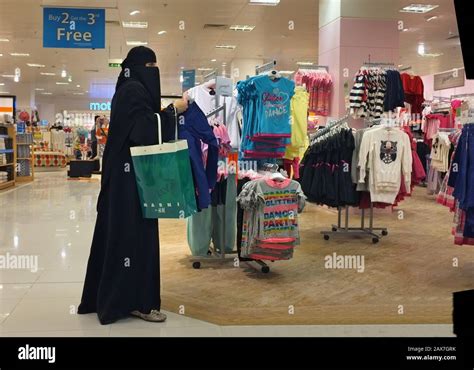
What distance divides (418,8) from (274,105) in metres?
7.22

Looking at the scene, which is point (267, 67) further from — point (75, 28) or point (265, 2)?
point (75, 28)

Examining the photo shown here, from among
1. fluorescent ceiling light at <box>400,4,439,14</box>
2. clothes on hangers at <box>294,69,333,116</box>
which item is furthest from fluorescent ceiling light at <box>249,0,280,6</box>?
fluorescent ceiling light at <box>400,4,439,14</box>

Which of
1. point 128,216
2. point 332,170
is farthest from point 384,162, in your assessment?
point 128,216

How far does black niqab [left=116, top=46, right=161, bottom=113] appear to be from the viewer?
365 centimetres

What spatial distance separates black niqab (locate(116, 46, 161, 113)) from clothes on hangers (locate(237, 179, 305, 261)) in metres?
1.50

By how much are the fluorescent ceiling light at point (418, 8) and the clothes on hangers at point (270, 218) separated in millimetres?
7596

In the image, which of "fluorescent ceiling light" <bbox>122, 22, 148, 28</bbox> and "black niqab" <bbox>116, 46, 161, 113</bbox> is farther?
"fluorescent ceiling light" <bbox>122, 22, 148, 28</bbox>

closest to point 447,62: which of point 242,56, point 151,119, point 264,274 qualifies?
point 242,56

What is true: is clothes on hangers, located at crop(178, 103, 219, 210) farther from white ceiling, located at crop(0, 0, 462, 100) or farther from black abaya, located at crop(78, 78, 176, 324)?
white ceiling, located at crop(0, 0, 462, 100)

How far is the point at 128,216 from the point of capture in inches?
141

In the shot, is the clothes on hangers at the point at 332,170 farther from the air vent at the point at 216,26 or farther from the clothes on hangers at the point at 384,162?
the air vent at the point at 216,26

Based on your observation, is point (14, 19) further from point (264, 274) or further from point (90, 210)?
point (264, 274)

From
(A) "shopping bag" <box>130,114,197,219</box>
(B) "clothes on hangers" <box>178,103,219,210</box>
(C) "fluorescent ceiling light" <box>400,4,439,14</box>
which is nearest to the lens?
(A) "shopping bag" <box>130,114,197,219</box>

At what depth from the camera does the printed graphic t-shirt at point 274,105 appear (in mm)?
5383
